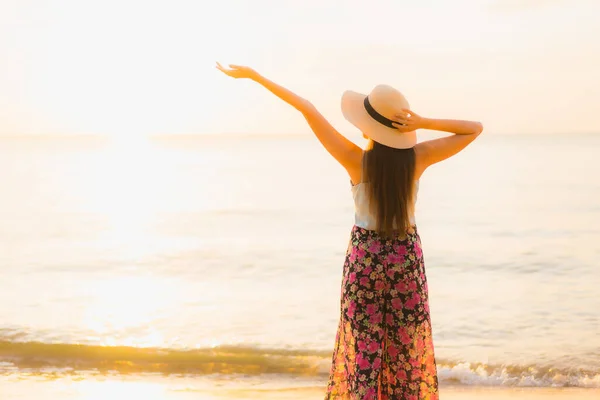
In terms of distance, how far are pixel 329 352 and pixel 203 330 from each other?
1467mm

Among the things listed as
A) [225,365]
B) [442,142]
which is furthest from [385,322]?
[225,365]

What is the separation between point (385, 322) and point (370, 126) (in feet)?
2.88

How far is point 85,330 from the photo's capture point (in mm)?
7734

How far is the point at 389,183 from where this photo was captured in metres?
3.19

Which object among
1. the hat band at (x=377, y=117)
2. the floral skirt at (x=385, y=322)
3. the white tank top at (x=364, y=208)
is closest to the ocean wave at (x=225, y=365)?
the floral skirt at (x=385, y=322)

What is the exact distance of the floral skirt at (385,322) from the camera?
10.8 ft

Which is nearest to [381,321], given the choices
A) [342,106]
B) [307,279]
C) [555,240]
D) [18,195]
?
[342,106]

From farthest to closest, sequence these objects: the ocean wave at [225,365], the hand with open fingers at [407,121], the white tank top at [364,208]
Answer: the ocean wave at [225,365], the white tank top at [364,208], the hand with open fingers at [407,121]

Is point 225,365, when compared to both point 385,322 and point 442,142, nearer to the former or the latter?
point 385,322

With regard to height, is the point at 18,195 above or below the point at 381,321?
above

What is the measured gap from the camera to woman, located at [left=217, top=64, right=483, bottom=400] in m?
3.19

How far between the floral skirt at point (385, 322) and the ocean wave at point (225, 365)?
2.59m

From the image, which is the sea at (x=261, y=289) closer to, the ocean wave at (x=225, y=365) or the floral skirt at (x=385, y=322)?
the ocean wave at (x=225, y=365)

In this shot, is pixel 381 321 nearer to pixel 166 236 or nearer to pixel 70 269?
pixel 70 269
